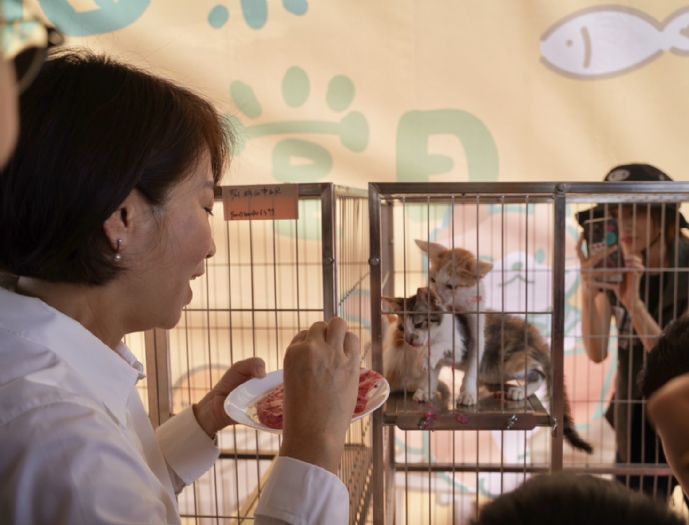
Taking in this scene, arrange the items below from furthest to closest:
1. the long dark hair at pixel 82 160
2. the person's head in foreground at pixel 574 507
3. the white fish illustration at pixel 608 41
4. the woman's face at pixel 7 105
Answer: the white fish illustration at pixel 608 41 → the long dark hair at pixel 82 160 → the person's head in foreground at pixel 574 507 → the woman's face at pixel 7 105

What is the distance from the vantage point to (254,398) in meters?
0.85


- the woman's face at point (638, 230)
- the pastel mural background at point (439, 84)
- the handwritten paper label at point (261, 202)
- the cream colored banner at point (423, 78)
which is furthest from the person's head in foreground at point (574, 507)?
the cream colored banner at point (423, 78)

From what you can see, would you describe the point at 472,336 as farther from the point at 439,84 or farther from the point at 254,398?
the point at 439,84

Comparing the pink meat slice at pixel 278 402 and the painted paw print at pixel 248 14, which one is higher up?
the painted paw print at pixel 248 14

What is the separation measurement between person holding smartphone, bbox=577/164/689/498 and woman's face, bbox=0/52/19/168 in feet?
4.12

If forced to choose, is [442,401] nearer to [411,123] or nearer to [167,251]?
[167,251]

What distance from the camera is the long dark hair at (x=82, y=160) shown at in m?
0.52

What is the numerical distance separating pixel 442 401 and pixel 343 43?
3.28 feet

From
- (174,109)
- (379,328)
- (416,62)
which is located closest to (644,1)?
→ (416,62)

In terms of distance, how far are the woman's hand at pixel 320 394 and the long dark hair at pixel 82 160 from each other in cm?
21

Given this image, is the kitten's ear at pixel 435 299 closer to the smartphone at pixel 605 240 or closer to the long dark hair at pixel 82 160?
the smartphone at pixel 605 240

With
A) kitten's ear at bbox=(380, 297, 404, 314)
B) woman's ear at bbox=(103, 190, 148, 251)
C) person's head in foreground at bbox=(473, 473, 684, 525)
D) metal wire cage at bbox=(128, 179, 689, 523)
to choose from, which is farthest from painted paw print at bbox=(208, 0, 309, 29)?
person's head in foreground at bbox=(473, 473, 684, 525)

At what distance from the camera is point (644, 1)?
5.12 feet

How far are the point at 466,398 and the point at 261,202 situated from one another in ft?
1.68
